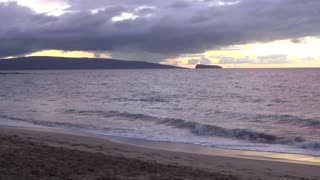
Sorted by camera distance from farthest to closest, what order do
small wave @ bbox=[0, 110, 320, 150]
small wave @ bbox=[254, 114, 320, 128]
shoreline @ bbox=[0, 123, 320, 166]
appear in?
1. small wave @ bbox=[254, 114, 320, 128]
2. small wave @ bbox=[0, 110, 320, 150]
3. shoreline @ bbox=[0, 123, 320, 166]

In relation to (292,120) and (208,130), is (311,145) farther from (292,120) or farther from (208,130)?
(292,120)

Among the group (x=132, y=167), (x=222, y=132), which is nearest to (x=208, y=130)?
(x=222, y=132)

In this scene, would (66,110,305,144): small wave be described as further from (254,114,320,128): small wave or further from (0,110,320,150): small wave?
(254,114,320,128): small wave

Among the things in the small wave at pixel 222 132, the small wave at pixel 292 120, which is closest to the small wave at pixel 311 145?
the small wave at pixel 222 132

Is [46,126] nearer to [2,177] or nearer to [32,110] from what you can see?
[32,110]

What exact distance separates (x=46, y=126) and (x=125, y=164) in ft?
52.3

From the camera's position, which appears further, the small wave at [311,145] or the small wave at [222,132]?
the small wave at [222,132]

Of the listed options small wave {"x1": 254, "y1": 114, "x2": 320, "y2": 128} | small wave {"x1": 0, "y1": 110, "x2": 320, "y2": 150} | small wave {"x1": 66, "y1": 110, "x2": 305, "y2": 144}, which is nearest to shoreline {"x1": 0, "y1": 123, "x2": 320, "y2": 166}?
small wave {"x1": 0, "y1": 110, "x2": 320, "y2": 150}

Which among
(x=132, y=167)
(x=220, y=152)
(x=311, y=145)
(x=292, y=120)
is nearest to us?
(x=132, y=167)

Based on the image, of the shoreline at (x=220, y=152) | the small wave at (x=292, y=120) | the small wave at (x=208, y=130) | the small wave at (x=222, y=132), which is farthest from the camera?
the small wave at (x=292, y=120)

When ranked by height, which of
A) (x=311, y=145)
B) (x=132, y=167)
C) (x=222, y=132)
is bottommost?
(x=222, y=132)

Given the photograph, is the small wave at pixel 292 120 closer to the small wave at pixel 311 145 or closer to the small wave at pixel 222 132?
the small wave at pixel 222 132

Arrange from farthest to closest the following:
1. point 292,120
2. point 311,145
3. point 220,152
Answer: point 292,120
point 311,145
point 220,152

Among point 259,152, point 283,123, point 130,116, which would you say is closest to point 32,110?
point 130,116
